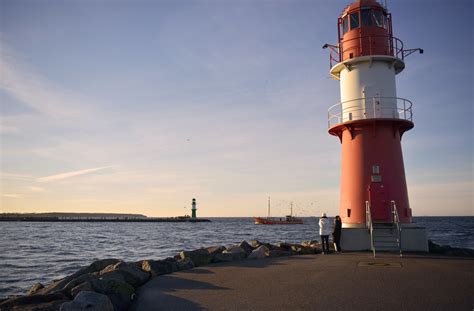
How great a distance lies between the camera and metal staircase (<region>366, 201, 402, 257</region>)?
47.2ft

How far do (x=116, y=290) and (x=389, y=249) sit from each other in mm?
10128

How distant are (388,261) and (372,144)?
501 centimetres

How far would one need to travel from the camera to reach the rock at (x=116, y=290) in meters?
8.07

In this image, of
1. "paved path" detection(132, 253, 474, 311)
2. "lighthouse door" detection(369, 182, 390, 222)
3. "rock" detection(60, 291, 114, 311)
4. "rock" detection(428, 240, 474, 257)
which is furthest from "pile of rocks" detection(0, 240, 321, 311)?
"rock" detection(428, 240, 474, 257)

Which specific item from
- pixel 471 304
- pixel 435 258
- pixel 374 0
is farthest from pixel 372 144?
pixel 471 304

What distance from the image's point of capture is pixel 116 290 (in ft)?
27.6

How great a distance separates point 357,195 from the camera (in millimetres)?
15281

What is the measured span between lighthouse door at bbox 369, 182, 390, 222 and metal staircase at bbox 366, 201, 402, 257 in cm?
18

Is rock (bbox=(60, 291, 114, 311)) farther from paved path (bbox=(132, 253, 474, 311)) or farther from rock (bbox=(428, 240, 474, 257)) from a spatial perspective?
rock (bbox=(428, 240, 474, 257))

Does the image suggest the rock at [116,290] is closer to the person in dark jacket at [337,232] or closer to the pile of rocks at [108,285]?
the pile of rocks at [108,285]

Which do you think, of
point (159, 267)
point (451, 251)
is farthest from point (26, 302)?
point (451, 251)

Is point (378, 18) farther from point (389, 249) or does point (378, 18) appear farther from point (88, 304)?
point (88, 304)

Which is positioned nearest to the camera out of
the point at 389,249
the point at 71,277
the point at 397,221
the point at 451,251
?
the point at 71,277

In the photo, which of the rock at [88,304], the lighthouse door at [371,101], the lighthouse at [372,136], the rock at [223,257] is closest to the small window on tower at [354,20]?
the lighthouse at [372,136]
